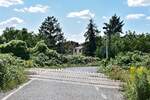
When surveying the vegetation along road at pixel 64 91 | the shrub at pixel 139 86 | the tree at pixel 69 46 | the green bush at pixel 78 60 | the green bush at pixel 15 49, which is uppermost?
the tree at pixel 69 46

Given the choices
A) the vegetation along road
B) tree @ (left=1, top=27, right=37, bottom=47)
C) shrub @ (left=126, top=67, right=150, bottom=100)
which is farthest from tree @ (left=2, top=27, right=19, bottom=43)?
shrub @ (left=126, top=67, right=150, bottom=100)

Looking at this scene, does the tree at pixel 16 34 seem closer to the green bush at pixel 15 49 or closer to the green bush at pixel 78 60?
the green bush at pixel 78 60

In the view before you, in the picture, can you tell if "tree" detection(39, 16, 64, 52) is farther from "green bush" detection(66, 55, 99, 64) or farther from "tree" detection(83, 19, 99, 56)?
"green bush" detection(66, 55, 99, 64)

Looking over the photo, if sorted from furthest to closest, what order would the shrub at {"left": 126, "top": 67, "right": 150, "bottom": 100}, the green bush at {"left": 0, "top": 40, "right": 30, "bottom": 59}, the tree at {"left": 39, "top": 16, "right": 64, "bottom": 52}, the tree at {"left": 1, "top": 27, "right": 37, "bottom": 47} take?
the tree at {"left": 39, "top": 16, "right": 64, "bottom": 52}, the tree at {"left": 1, "top": 27, "right": 37, "bottom": 47}, the green bush at {"left": 0, "top": 40, "right": 30, "bottom": 59}, the shrub at {"left": 126, "top": 67, "right": 150, "bottom": 100}

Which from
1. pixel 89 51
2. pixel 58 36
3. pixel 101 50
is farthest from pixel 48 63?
pixel 58 36

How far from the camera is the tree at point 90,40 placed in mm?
116438

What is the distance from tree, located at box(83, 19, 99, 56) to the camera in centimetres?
11644

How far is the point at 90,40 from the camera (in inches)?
4678

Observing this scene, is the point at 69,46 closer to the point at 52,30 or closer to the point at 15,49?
the point at 52,30

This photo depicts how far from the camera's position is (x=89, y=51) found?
11688cm

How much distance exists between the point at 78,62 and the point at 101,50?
10372mm

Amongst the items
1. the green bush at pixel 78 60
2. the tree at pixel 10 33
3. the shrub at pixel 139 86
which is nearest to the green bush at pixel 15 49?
the green bush at pixel 78 60

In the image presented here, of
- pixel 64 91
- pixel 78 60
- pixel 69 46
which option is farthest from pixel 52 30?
pixel 64 91

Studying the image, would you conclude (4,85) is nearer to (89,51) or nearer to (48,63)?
(48,63)
